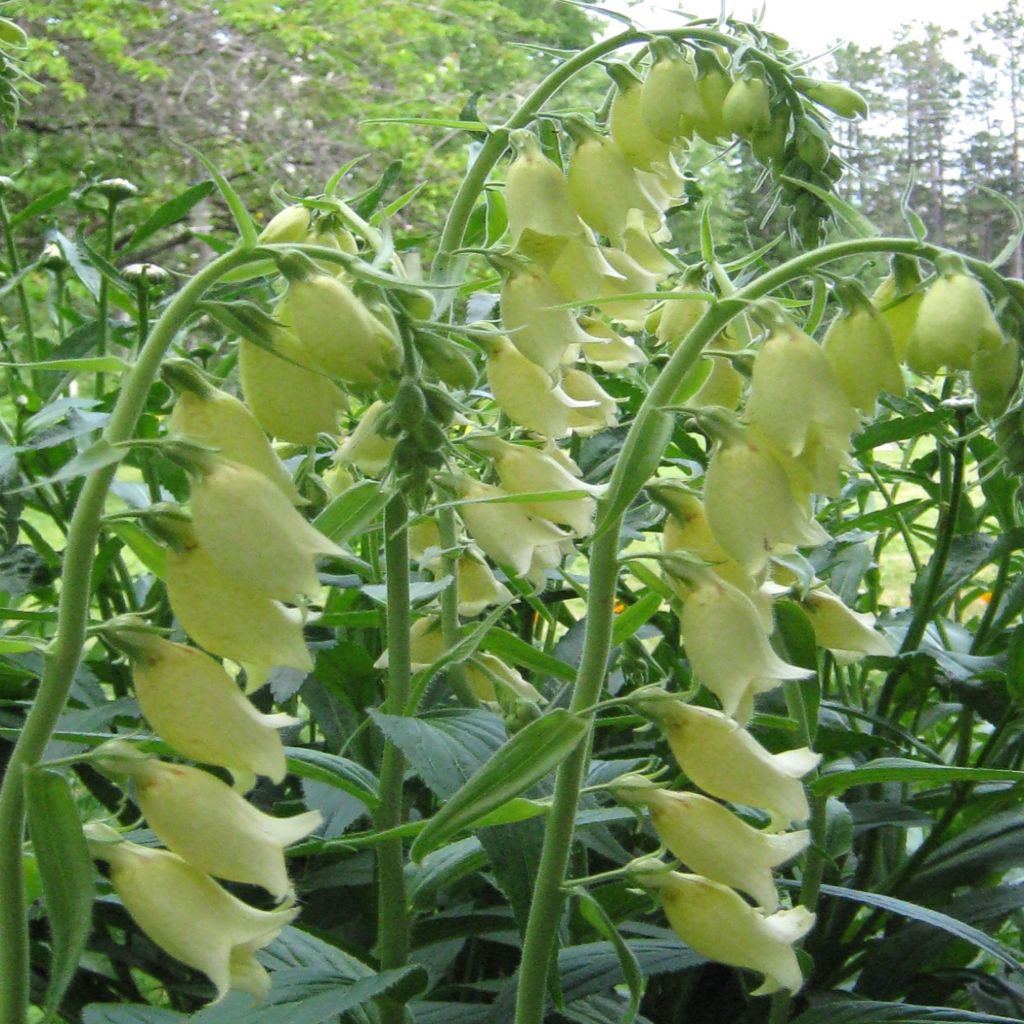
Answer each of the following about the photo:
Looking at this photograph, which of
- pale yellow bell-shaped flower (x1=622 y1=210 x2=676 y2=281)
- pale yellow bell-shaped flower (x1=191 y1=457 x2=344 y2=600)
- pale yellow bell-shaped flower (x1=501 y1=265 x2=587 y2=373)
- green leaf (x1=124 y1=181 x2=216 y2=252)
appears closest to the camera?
pale yellow bell-shaped flower (x1=191 y1=457 x2=344 y2=600)

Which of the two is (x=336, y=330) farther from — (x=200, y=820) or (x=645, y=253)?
(x=645, y=253)

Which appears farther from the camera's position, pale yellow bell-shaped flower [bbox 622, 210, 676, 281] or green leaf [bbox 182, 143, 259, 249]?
pale yellow bell-shaped flower [bbox 622, 210, 676, 281]

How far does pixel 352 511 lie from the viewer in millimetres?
521

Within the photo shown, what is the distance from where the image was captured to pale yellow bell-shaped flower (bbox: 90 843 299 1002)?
413mm

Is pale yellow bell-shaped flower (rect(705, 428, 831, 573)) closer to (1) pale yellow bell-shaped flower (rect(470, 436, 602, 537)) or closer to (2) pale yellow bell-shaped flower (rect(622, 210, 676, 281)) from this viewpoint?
(1) pale yellow bell-shaped flower (rect(470, 436, 602, 537))

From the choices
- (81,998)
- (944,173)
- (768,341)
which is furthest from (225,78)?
(768,341)

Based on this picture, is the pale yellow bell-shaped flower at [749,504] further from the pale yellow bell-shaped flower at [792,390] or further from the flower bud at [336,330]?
the flower bud at [336,330]

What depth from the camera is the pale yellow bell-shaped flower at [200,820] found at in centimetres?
41

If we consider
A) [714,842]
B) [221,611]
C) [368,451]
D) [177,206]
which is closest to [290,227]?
[368,451]

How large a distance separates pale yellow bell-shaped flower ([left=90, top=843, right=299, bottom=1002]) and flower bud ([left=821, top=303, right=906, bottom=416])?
0.27 meters

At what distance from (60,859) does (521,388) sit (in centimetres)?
25

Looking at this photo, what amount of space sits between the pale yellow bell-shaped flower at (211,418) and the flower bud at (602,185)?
19 cm

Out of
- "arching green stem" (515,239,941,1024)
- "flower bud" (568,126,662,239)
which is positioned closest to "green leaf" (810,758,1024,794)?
"arching green stem" (515,239,941,1024)

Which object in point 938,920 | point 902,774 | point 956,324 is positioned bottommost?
point 938,920
